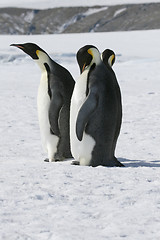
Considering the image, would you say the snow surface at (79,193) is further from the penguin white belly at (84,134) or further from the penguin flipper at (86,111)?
the penguin flipper at (86,111)

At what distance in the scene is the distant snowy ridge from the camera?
16400 cm

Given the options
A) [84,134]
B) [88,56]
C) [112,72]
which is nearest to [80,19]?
[112,72]

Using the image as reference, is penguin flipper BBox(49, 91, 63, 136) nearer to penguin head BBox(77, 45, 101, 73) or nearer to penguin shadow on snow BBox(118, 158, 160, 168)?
penguin head BBox(77, 45, 101, 73)

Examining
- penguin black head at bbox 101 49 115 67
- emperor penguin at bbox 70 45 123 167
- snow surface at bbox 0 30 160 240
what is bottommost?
snow surface at bbox 0 30 160 240

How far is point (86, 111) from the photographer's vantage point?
3000 millimetres

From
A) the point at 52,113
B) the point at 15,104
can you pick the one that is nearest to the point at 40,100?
the point at 52,113

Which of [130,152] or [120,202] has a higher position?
[120,202]

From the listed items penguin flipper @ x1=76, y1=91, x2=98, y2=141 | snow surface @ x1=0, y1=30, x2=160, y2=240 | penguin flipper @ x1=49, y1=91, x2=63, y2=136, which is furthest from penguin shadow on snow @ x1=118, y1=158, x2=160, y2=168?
penguin flipper @ x1=49, y1=91, x2=63, y2=136

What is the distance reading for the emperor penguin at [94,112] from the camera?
119 inches

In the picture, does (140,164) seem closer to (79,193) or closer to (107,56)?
(107,56)

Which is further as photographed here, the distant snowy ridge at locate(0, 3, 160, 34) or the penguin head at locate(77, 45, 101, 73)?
the distant snowy ridge at locate(0, 3, 160, 34)

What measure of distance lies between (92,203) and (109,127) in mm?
974

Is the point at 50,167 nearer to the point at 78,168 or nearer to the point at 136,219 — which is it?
the point at 78,168

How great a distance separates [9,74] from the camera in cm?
1230
